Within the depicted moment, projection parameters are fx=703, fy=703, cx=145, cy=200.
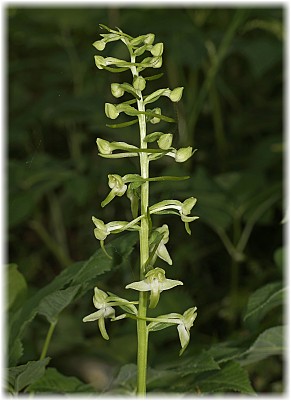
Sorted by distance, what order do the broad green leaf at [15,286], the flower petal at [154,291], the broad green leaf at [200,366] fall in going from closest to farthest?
the flower petal at [154,291] < the broad green leaf at [200,366] < the broad green leaf at [15,286]

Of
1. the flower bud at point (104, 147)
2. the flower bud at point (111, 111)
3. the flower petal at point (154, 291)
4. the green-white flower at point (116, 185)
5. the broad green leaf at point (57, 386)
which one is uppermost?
the flower bud at point (111, 111)

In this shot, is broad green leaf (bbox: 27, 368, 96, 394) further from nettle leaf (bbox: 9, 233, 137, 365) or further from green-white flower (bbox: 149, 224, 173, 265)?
green-white flower (bbox: 149, 224, 173, 265)

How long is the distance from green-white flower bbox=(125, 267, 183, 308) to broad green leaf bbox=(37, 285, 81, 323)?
113mm

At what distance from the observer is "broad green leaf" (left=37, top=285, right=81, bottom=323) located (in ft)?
1.95

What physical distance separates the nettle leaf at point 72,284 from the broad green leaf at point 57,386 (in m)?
0.04

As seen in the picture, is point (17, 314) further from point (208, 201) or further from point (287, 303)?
point (208, 201)

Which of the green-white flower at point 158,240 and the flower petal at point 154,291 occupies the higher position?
the green-white flower at point 158,240

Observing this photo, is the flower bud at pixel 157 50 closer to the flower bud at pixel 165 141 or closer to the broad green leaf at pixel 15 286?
the flower bud at pixel 165 141

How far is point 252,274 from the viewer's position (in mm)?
1575

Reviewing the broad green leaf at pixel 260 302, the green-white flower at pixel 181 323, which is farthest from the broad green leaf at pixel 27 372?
the broad green leaf at pixel 260 302

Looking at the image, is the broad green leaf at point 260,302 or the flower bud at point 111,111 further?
the broad green leaf at point 260,302

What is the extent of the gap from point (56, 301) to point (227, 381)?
0.54 feet

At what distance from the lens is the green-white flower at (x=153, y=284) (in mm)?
483

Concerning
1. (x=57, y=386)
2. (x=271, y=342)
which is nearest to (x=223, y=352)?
(x=271, y=342)
